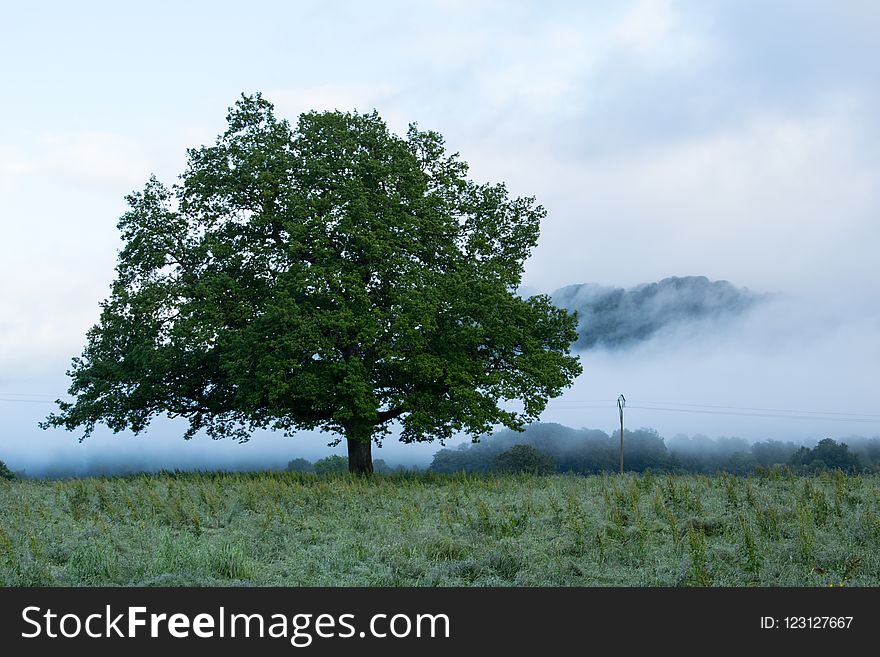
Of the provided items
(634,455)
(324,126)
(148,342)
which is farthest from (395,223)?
(634,455)

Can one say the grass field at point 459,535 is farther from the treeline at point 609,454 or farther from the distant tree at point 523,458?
the distant tree at point 523,458

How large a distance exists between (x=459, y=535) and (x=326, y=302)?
50.8 feet

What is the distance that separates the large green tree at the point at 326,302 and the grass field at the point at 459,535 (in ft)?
20.9

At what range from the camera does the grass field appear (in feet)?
44.9

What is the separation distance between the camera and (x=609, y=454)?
118 metres

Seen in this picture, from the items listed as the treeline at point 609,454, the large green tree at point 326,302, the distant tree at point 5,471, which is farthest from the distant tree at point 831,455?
the distant tree at point 5,471

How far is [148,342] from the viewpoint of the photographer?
31.8 meters

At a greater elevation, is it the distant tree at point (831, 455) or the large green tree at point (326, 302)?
the large green tree at point (326, 302)

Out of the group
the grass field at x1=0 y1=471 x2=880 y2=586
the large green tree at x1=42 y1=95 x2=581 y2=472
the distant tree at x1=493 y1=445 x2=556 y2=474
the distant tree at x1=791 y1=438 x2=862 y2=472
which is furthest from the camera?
the distant tree at x1=791 y1=438 x2=862 y2=472

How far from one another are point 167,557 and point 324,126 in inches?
907

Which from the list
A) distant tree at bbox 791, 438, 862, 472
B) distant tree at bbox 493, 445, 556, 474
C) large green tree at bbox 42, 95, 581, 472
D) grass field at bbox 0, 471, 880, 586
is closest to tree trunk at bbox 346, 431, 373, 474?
large green tree at bbox 42, 95, 581, 472

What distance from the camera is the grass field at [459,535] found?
44.9 ft

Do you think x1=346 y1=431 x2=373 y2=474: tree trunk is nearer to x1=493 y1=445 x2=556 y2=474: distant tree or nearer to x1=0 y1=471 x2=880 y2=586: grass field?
x1=0 y1=471 x2=880 y2=586: grass field

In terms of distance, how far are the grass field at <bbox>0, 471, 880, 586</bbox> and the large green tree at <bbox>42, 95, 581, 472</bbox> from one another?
6.38 meters
